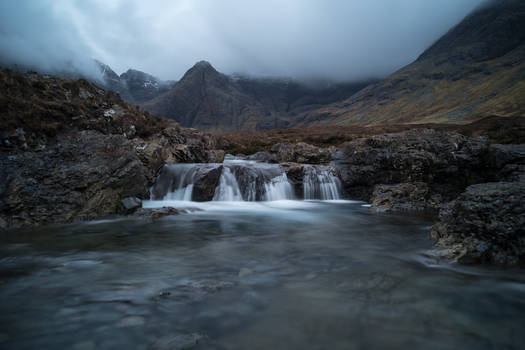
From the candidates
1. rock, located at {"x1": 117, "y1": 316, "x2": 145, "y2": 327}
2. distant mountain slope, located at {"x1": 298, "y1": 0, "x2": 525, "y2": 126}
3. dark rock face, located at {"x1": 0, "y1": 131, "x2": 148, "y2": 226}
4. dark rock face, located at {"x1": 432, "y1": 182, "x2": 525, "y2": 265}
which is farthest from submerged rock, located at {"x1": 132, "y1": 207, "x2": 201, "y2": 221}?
distant mountain slope, located at {"x1": 298, "y1": 0, "x2": 525, "y2": 126}

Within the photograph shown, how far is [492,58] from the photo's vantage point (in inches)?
4791

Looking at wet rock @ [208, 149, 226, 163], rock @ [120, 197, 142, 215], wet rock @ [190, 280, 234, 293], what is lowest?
wet rock @ [190, 280, 234, 293]

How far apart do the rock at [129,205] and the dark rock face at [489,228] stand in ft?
30.9

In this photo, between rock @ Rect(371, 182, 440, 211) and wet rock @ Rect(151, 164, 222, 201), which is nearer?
rock @ Rect(371, 182, 440, 211)

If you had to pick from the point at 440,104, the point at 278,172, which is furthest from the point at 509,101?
the point at 278,172

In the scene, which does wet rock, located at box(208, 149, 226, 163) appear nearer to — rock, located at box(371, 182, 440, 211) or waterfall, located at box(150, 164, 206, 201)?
waterfall, located at box(150, 164, 206, 201)

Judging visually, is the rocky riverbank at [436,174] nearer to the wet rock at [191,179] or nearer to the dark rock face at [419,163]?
the dark rock face at [419,163]

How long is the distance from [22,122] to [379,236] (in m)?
12.5

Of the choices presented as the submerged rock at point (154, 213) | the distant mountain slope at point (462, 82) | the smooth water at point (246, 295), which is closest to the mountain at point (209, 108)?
the distant mountain slope at point (462, 82)

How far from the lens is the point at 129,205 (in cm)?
909

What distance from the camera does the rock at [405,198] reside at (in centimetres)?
1025

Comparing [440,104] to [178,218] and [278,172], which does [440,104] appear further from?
[178,218]

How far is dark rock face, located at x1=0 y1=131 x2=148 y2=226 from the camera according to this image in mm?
7246

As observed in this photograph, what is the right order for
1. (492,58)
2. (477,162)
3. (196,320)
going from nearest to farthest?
(196,320) < (477,162) < (492,58)
